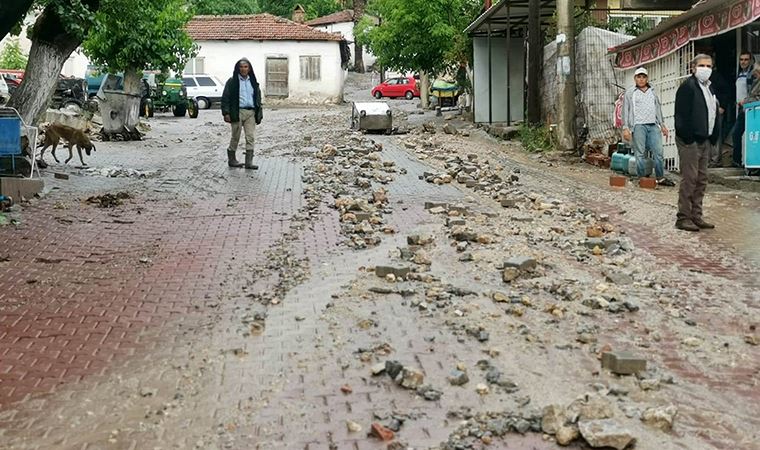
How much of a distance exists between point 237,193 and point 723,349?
8289 millimetres

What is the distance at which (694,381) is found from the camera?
4.92m

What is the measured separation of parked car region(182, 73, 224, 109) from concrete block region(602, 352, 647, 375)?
35348mm

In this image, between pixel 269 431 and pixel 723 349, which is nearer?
pixel 269 431

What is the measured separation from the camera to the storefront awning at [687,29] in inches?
461

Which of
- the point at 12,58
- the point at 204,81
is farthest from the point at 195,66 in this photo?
the point at 12,58

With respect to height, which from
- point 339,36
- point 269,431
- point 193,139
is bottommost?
point 269,431

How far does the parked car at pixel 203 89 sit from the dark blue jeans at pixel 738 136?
28875 millimetres

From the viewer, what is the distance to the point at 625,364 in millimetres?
4914

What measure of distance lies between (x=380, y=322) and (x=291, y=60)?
135 feet

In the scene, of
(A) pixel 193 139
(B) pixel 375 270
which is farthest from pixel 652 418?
(A) pixel 193 139

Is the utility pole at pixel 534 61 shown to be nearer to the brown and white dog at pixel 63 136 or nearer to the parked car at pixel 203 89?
the brown and white dog at pixel 63 136

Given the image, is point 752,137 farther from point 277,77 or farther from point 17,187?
point 277,77

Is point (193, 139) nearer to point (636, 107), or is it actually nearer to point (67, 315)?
point (636, 107)

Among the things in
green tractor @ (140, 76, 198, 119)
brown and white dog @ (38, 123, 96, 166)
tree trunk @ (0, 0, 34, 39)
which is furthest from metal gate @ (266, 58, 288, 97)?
tree trunk @ (0, 0, 34, 39)
